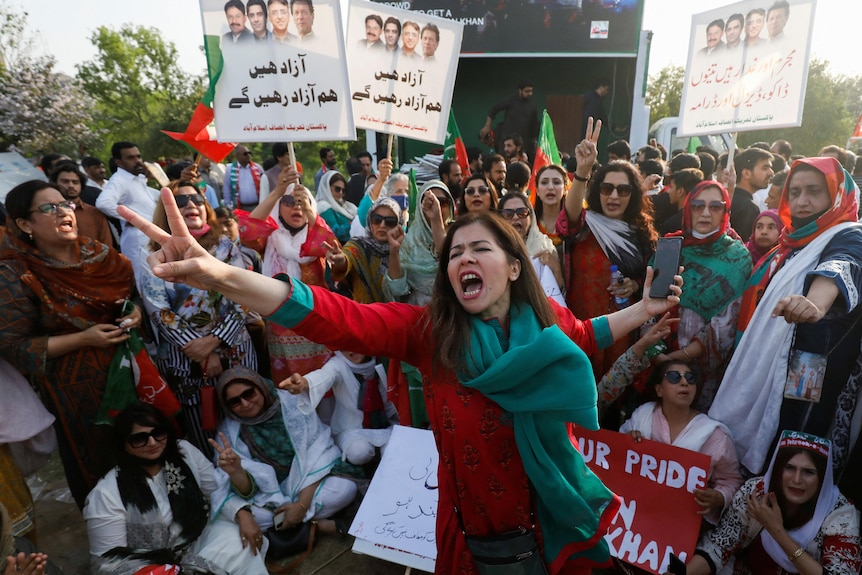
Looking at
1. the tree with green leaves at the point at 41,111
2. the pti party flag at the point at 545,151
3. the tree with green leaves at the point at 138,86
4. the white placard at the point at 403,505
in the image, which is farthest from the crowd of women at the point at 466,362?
the tree with green leaves at the point at 138,86

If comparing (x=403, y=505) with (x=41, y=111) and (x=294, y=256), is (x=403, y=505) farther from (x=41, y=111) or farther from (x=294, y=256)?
(x=41, y=111)

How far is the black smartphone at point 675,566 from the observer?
235cm

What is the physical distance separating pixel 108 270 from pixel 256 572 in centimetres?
179

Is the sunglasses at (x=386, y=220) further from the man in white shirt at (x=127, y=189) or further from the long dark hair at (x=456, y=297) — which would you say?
the man in white shirt at (x=127, y=189)

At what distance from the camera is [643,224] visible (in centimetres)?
295

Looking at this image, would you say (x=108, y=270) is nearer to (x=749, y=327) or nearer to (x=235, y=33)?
(x=235, y=33)

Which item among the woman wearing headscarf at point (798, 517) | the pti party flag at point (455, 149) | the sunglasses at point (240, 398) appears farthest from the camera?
the pti party flag at point (455, 149)

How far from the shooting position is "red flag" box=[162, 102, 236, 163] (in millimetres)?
3887

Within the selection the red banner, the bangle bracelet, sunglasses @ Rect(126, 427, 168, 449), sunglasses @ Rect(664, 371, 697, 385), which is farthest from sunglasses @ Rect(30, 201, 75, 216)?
the bangle bracelet

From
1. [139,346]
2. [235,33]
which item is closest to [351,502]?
[139,346]

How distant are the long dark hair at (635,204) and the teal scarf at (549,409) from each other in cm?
159

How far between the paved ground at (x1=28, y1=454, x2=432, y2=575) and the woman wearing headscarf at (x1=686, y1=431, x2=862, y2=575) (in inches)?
63.4

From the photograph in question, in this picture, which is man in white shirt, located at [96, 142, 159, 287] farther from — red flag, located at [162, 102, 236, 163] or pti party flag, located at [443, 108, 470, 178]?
pti party flag, located at [443, 108, 470, 178]

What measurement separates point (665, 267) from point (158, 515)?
2.62 metres
